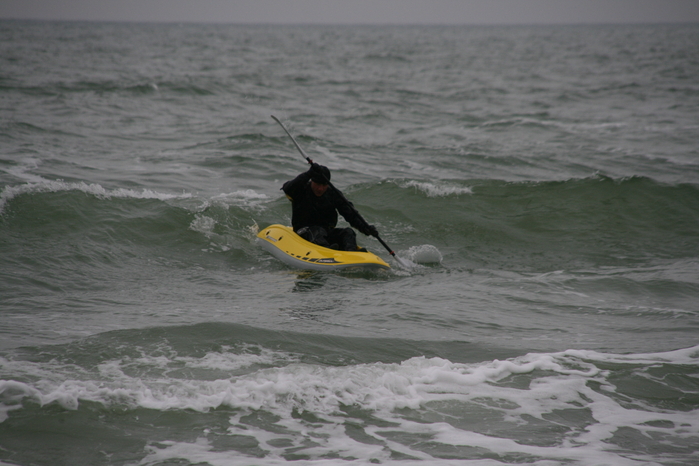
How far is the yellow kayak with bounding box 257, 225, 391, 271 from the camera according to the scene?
7.07m

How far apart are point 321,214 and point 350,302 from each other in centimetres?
177

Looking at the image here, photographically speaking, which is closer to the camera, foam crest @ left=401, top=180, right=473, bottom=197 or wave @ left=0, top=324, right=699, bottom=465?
wave @ left=0, top=324, right=699, bottom=465

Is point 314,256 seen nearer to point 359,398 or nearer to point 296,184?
point 296,184

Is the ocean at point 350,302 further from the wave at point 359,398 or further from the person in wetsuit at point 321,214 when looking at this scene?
the person in wetsuit at point 321,214

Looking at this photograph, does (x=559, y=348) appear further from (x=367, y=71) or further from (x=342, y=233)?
(x=367, y=71)

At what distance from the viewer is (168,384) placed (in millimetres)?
4176

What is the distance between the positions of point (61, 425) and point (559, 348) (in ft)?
12.2

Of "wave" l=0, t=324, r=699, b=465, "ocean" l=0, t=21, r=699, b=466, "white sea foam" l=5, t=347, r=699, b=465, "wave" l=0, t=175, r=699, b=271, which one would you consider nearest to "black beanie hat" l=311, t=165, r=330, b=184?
"ocean" l=0, t=21, r=699, b=466

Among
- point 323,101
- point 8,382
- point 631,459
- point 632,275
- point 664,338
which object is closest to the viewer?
point 631,459

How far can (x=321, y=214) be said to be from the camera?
24.9 feet

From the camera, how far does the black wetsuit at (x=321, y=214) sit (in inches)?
292

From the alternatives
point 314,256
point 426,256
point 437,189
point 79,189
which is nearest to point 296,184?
point 314,256

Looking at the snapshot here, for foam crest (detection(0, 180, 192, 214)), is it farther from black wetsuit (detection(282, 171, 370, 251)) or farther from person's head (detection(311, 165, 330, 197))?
person's head (detection(311, 165, 330, 197))

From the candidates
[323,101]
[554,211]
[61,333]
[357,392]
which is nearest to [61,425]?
[61,333]
